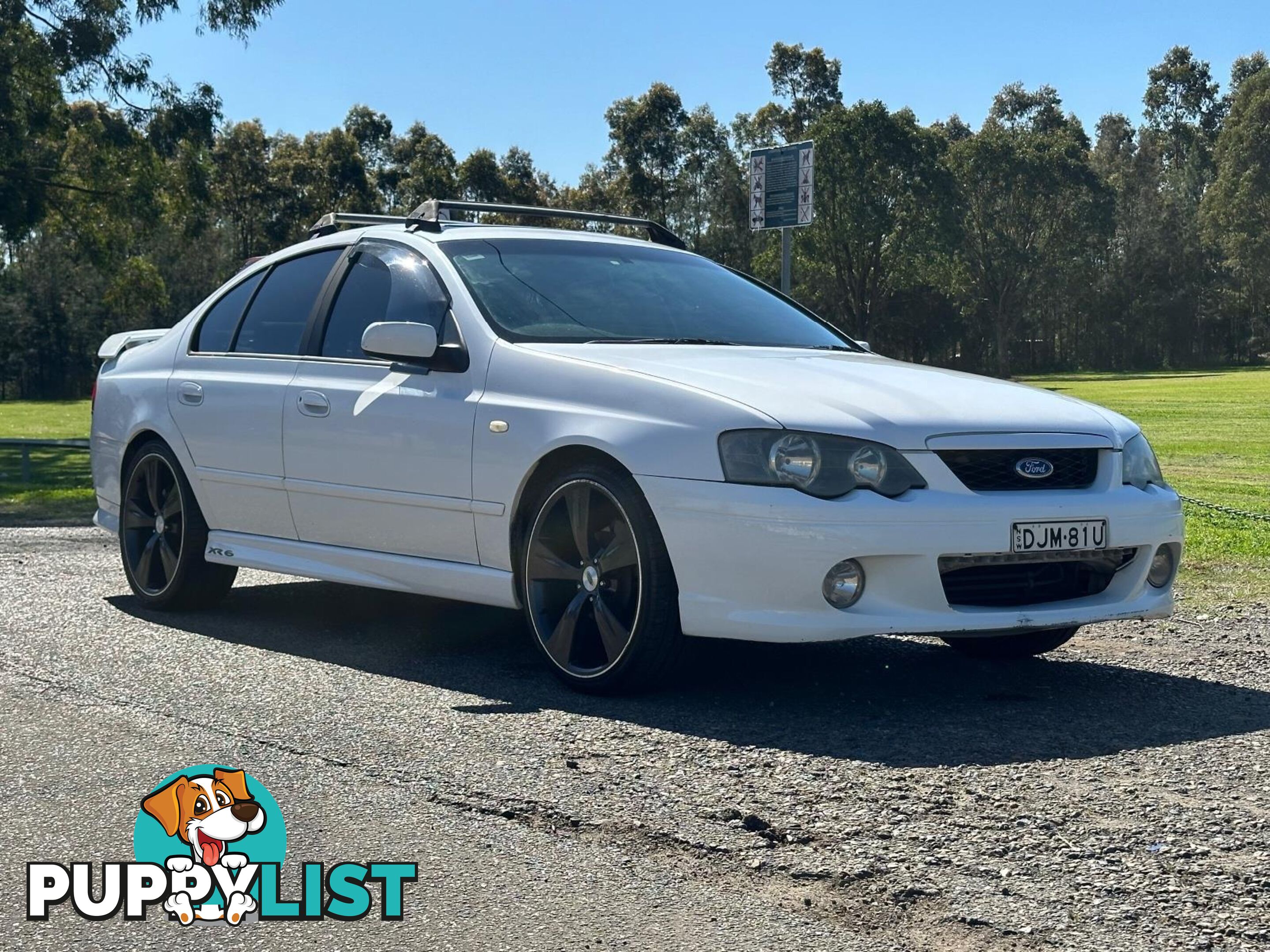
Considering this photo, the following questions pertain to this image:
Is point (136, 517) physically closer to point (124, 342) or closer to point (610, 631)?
point (124, 342)

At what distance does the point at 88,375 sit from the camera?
7250cm

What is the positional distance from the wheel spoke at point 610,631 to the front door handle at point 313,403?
1704 mm

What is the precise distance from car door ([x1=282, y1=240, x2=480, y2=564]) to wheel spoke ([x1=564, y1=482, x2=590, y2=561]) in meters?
0.54

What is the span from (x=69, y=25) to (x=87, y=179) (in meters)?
2.87

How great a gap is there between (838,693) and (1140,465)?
1363 millimetres

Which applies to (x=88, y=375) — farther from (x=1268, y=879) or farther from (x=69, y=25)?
(x=1268, y=879)

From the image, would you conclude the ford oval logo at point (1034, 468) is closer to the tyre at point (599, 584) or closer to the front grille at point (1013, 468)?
the front grille at point (1013, 468)

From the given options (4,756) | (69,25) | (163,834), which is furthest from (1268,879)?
(69,25)

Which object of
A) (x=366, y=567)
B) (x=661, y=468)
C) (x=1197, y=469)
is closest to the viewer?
(x=661, y=468)

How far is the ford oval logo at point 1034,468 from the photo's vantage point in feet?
16.7

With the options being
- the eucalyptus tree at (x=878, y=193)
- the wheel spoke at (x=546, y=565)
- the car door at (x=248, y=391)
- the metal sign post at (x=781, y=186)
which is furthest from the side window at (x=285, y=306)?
the eucalyptus tree at (x=878, y=193)

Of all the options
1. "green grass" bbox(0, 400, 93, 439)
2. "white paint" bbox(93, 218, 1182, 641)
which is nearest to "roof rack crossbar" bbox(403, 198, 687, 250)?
"white paint" bbox(93, 218, 1182, 641)

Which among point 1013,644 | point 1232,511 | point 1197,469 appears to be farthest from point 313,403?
point 1197,469

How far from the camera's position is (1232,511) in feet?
36.4
